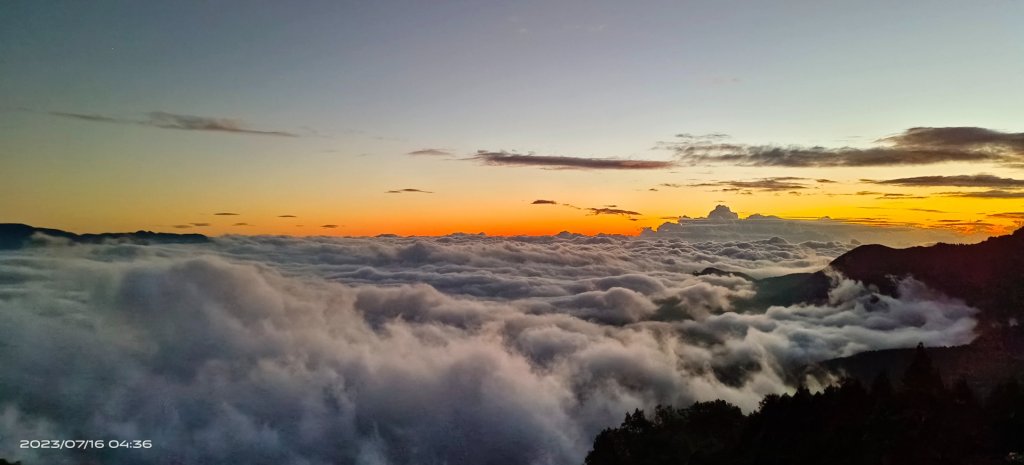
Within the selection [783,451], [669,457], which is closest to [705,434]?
[669,457]

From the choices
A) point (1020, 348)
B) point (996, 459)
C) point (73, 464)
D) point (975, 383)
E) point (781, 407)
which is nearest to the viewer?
point (996, 459)

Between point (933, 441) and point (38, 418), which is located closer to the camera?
point (933, 441)

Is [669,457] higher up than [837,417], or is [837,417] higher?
[837,417]

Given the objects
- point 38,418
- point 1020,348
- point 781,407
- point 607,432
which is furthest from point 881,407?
point 38,418

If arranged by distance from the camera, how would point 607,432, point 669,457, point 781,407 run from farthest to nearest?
point 607,432 → point 669,457 → point 781,407

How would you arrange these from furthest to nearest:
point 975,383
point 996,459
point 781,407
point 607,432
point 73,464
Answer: point 73,464 → point 975,383 → point 607,432 → point 781,407 → point 996,459

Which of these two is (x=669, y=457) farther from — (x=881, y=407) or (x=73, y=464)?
(x=73, y=464)

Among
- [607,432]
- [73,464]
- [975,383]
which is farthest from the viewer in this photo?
[73,464]

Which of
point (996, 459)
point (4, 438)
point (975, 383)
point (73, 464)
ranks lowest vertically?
point (73, 464)

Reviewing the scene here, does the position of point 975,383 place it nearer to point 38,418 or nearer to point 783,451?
point 783,451
